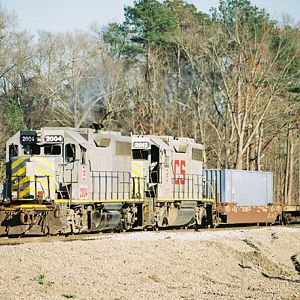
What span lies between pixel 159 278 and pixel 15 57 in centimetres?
3672

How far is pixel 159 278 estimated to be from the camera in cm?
1409

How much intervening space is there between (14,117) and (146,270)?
1288 inches

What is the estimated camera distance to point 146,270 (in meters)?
14.7

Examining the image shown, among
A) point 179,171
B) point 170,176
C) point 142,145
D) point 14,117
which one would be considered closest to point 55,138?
point 142,145

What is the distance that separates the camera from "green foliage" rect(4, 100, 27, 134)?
45.5 m

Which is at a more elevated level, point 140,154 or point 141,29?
point 141,29

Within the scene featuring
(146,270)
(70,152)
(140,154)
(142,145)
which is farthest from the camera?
(140,154)

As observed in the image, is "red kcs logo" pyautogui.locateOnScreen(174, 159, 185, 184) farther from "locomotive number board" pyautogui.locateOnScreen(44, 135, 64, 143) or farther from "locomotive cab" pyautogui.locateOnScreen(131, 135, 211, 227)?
"locomotive number board" pyautogui.locateOnScreen(44, 135, 64, 143)

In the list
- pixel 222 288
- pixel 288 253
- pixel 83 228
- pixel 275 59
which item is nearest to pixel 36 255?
pixel 222 288

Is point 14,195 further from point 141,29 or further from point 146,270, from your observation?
point 141,29

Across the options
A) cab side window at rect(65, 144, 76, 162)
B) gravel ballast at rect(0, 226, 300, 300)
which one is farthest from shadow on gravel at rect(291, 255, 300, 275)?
cab side window at rect(65, 144, 76, 162)

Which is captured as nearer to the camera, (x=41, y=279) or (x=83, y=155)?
(x=41, y=279)

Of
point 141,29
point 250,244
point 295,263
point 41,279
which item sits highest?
point 141,29

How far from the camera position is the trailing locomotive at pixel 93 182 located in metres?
19.1
